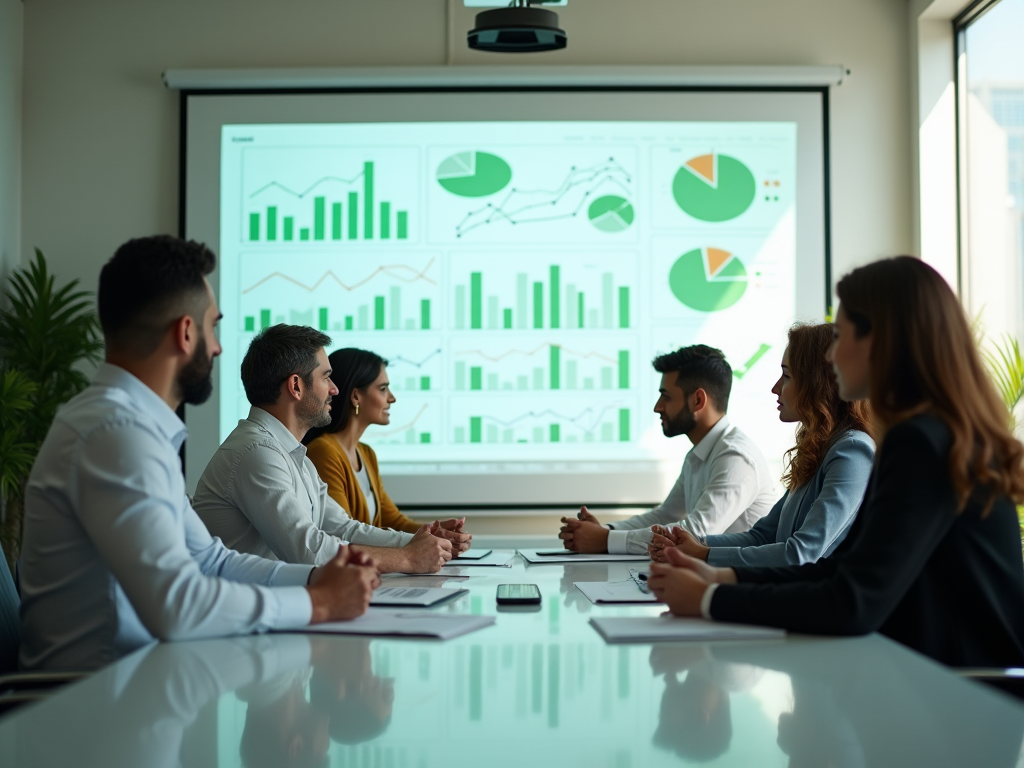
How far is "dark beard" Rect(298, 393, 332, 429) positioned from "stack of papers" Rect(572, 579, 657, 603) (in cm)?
111

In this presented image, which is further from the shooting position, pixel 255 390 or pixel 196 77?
pixel 196 77

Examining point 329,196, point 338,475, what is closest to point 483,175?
point 329,196

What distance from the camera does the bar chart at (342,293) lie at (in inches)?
199

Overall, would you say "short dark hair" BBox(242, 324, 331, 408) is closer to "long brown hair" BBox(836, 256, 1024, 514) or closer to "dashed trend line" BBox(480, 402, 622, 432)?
"long brown hair" BBox(836, 256, 1024, 514)

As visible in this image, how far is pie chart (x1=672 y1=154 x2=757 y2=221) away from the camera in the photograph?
16.6 feet

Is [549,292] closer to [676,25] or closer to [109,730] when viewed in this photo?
[676,25]

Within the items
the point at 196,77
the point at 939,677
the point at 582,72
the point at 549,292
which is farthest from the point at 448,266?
the point at 939,677

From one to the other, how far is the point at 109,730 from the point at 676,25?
4.80 metres

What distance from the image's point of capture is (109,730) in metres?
1.11

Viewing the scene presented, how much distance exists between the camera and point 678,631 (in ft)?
5.21

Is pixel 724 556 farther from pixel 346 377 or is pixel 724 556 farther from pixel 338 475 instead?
pixel 346 377

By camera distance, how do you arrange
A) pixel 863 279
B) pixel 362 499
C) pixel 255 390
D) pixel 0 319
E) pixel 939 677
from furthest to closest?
1. pixel 0 319
2. pixel 362 499
3. pixel 255 390
4. pixel 863 279
5. pixel 939 677

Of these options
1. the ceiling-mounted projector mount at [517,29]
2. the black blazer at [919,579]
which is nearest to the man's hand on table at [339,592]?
the black blazer at [919,579]

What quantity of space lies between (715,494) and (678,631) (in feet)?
5.83
